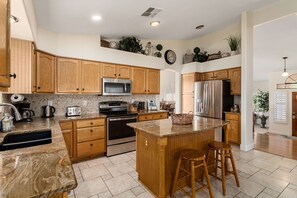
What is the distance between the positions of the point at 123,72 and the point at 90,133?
1676 mm

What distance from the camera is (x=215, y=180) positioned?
8.45ft

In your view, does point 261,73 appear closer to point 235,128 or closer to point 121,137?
point 235,128

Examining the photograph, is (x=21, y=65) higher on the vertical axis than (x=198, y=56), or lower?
lower

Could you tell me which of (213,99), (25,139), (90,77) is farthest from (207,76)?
(25,139)

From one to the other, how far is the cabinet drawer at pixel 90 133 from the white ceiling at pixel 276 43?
4.48 meters

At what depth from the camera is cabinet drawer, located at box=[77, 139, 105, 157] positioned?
129 inches

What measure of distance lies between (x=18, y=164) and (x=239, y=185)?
275 centimetres

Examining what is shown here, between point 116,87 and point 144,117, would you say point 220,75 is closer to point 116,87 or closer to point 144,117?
point 144,117

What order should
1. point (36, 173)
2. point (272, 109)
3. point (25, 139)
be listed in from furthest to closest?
point (272, 109) < point (25, 139) < point (36, 173)

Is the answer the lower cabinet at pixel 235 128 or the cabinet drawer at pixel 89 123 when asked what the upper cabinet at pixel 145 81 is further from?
the lower cabinet at pixel 235 128

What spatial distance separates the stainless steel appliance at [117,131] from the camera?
140 inches

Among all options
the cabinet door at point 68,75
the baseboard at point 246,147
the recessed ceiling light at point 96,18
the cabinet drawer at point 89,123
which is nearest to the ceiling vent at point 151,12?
the recessed ceiling light at point 96,18

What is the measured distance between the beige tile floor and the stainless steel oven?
19 centimetres

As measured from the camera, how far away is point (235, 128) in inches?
167
